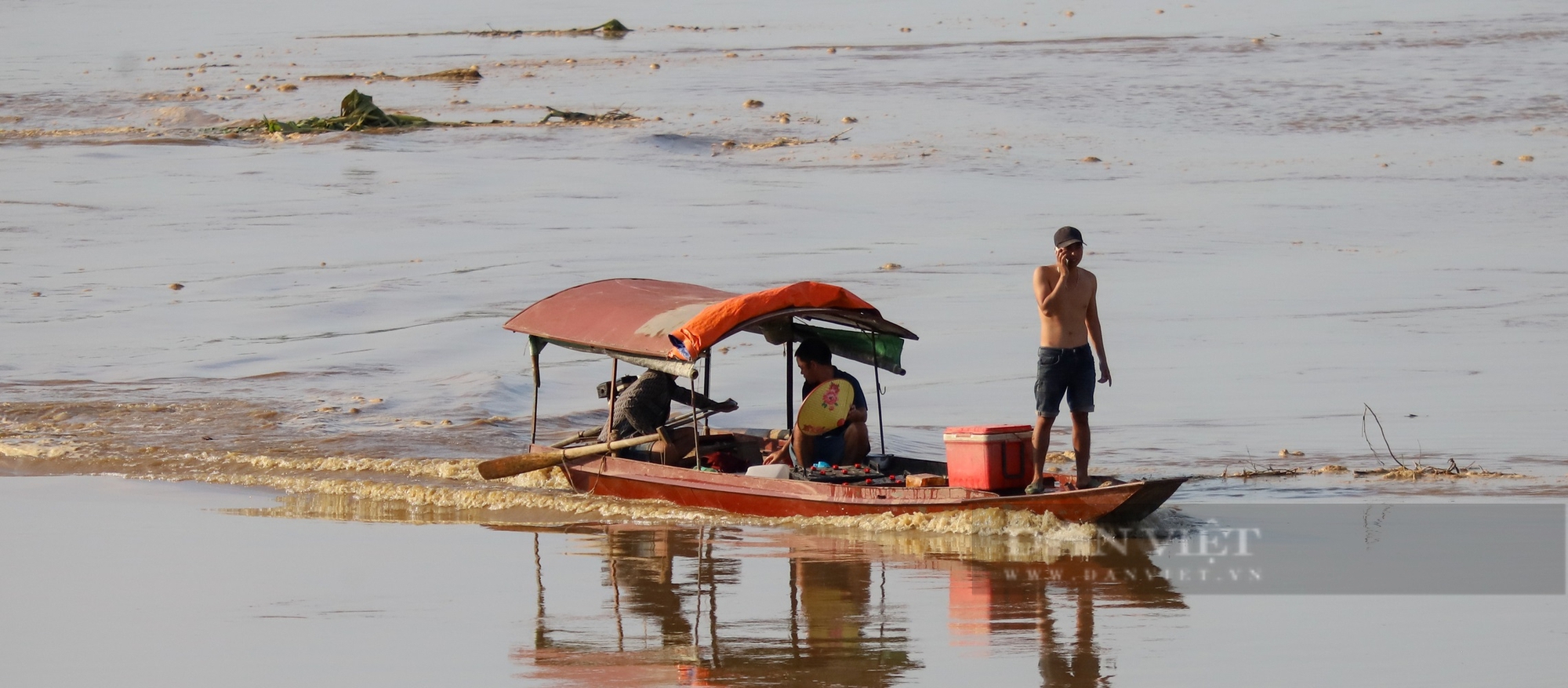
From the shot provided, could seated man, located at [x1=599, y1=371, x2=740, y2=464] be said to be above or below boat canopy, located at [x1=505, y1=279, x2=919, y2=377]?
below

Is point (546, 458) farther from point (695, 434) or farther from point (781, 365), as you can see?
point (781, 365)

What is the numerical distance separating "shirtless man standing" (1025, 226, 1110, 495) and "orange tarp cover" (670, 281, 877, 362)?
139 cm

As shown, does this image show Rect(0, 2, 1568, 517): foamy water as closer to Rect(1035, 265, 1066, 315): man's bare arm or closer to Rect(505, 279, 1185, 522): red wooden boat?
Rect(505, 279, 1185, 522): red wooden boat

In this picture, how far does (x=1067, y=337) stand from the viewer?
9.59 m

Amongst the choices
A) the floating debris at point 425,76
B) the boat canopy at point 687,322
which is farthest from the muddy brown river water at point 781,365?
the floating debris at point 425,76

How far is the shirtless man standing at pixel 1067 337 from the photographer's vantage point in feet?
31.2

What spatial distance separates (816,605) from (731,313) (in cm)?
254

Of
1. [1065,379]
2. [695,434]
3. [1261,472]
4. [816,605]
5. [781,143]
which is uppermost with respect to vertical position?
[781,143]

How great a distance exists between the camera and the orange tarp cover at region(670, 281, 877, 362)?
10492 millimetres

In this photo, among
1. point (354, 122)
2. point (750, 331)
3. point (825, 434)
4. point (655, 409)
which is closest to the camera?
point (825, 434)

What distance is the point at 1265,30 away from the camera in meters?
47.5

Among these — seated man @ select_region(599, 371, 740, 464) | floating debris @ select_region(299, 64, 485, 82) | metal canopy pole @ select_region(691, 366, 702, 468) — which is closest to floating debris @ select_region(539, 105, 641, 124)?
floating debris @ select_region(299, 64, 485, 82)

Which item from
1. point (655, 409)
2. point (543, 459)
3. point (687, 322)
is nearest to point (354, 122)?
point (543, 459)

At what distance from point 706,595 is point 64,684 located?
3.07m
